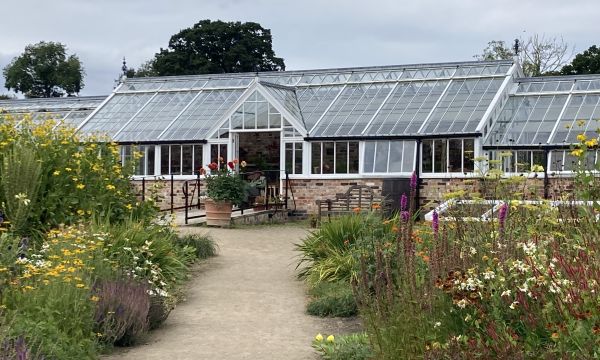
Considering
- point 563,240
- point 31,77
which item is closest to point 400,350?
point 563,240

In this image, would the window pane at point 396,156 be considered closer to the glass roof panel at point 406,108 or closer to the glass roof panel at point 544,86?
the glass roof panel at point 406,108

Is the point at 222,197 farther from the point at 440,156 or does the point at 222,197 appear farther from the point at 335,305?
the point at 335,305

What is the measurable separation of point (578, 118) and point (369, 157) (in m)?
6.14

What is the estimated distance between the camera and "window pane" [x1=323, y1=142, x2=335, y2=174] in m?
22.1

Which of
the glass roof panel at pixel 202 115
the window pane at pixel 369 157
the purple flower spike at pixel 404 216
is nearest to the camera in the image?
the purple flower spike at pixel 404 216

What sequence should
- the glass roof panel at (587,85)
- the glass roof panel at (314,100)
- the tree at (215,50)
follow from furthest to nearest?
the tree at (215,50), the glass roof panel at (314,100), the glass roof panel at (587,85)

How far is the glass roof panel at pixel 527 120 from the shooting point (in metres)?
20.8

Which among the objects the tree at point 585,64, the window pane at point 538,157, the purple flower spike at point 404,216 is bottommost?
the purple flower spike at point 404,216

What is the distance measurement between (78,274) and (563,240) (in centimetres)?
421

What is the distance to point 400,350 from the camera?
480 centimetres

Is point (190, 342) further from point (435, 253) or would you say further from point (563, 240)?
point (563, 240)

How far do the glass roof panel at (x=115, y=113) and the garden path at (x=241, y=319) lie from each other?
A: 49.0 feet

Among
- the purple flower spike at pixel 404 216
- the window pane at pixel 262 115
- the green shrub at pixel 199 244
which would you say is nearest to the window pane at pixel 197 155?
the window pane at pixel 262 115

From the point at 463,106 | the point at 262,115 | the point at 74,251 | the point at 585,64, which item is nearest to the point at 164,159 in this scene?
the point at 262,115
